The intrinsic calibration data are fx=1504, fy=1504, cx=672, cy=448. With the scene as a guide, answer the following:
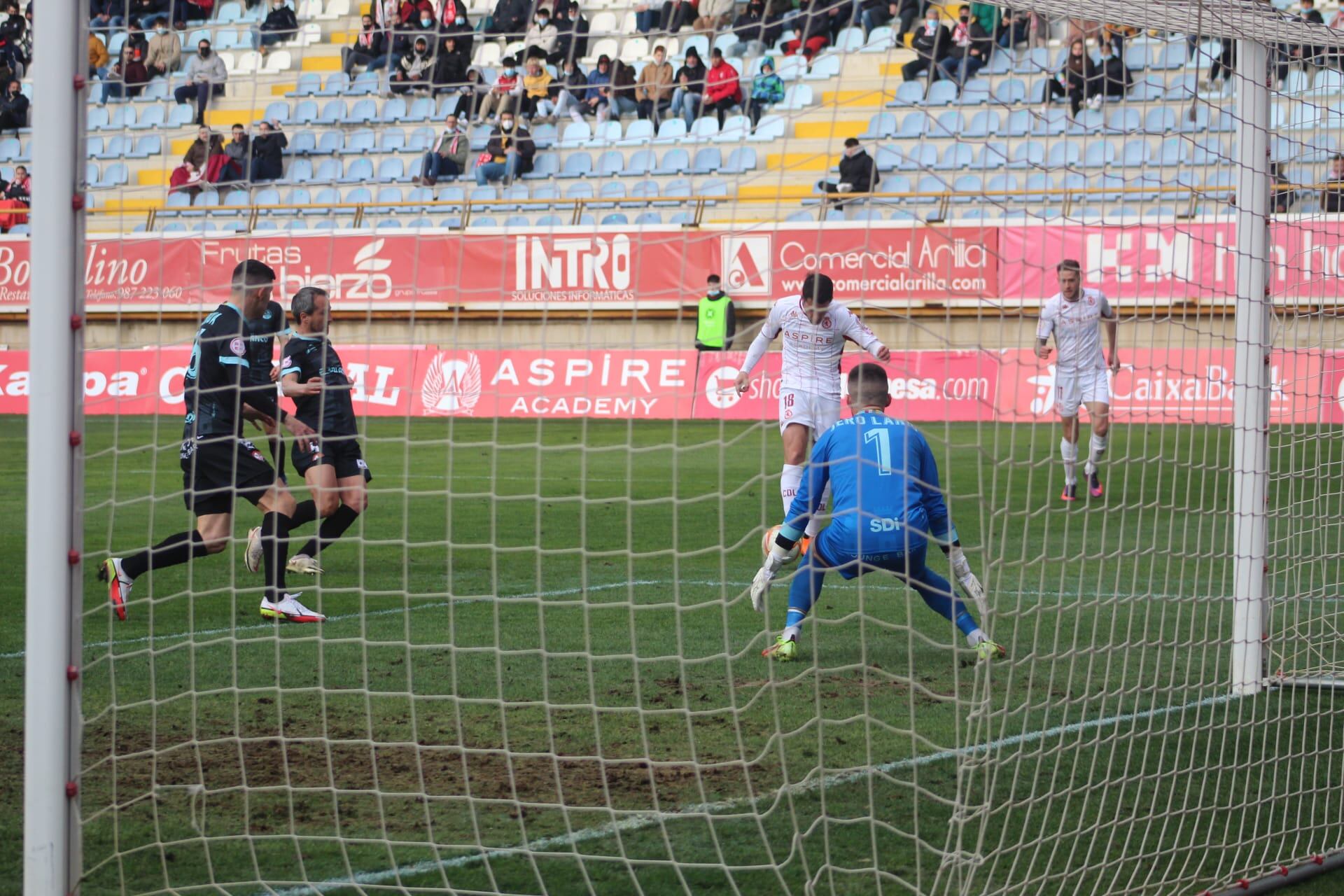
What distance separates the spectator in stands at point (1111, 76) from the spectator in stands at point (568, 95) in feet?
5.42

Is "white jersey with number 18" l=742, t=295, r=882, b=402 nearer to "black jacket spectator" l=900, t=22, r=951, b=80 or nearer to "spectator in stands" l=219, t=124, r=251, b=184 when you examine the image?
"black jacket spectator" l=900, t=22, r=951, b=80

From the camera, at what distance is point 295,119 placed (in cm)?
497

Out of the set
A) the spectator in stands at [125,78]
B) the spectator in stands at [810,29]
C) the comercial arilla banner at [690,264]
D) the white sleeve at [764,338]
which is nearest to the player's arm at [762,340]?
the white sleeve at [764,338]

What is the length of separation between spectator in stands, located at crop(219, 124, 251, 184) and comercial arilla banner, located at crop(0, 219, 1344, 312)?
0.23 meters

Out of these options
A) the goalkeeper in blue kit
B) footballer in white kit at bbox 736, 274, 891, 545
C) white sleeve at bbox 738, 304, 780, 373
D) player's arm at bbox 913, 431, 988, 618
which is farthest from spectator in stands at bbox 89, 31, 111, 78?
footballer in white kit at bbox 736, 274, 891, 545

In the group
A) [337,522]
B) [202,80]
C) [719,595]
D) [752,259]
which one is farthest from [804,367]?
[752,259]

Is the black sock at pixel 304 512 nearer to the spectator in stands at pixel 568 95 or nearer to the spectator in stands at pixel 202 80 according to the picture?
the spectator in stands at pixel 568 95

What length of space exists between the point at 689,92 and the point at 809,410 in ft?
14.6

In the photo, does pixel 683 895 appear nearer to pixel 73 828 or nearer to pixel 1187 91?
pixel 73 828

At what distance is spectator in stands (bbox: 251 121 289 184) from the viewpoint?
4.71 metres

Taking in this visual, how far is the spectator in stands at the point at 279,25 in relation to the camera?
4.23m

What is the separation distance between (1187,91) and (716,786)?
277 centimetres

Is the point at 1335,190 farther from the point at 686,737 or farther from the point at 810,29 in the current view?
the point at 686,737

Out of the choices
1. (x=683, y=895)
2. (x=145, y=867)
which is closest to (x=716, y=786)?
(x=683, y=895)
